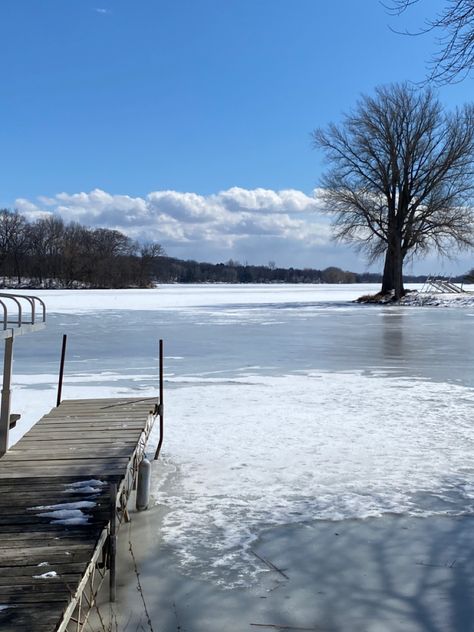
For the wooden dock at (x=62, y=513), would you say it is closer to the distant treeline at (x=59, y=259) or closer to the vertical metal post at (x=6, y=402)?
the vertical metal post at (x=6, y=402)

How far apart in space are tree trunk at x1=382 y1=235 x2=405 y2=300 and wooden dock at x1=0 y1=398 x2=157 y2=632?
37.7 m

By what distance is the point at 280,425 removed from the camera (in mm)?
7281

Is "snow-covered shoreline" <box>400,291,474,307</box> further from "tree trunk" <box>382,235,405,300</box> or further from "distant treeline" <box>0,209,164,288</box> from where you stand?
"distant treeline" <box>0,209,164,288</box>

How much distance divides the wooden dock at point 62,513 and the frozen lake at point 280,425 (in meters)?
0.56

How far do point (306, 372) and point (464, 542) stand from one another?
7.43 metres

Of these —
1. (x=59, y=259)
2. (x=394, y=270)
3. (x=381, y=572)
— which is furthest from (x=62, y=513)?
(x=59, y=259)

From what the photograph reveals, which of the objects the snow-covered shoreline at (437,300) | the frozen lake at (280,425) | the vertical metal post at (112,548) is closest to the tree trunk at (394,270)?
the snow-covered shoreline at (437,300)

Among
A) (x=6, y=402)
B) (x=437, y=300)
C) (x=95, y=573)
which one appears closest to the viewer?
(x=95, y=573)

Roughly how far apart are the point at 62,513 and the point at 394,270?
135ft

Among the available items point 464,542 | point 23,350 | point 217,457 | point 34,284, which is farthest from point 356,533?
point 34,284

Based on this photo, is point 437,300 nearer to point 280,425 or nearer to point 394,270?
point 394,270

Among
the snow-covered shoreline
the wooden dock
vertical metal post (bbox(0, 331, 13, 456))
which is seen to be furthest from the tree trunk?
vertical metal post (bbox(0, 331, 13, 456))

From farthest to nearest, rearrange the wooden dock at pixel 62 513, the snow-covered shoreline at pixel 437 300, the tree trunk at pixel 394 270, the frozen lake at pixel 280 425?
1. the tree trunk at pixel 394 270
2. the snow-covered shoreline at pixel 437 300
3. the frozen lake at pixel 280 425
4. the wooden dock at pixel 62 513

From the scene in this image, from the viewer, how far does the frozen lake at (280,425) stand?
460 cm
